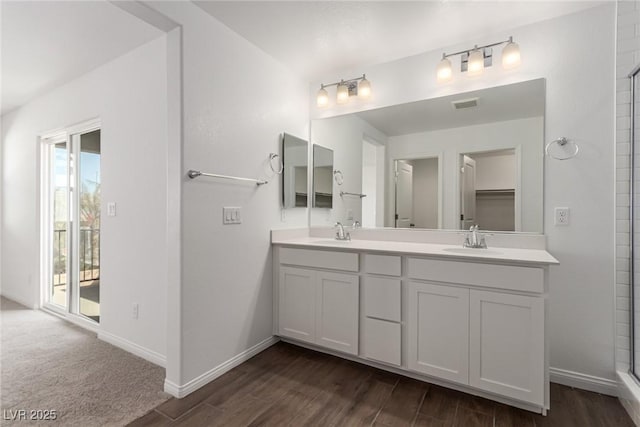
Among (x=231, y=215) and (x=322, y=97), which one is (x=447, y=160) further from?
(x=231, y=215)

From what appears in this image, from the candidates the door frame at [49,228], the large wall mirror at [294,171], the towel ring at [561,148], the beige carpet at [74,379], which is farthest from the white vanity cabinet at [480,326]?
the door frame at [49,228]

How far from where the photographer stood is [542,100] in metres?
2.04

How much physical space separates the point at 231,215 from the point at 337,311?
1026 millimetres

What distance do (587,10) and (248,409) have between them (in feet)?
10.3

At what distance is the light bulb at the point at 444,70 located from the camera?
7.44ft

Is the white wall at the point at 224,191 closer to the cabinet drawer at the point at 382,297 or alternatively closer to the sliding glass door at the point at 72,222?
the cabinet drawer at the point at 382,297

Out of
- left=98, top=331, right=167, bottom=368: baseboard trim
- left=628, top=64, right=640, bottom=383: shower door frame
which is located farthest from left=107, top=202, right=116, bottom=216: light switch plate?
left=628, top=64, right=640, bottom=383: shower door frame

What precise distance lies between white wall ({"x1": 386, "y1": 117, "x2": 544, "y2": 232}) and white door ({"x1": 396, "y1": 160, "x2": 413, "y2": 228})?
6cm

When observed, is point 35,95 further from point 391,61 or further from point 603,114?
point 603,114

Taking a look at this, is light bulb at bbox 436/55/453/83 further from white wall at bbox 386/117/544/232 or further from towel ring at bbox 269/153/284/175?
towel ring at bbox 269/153/284/175

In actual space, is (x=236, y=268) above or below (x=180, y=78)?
below

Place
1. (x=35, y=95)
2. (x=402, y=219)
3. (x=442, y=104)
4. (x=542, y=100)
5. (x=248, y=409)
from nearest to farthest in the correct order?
(x=248, y=409) → (x=542, y=100) → (x=442, y=104) → (x=402, y=219) → (x=35, y=95)

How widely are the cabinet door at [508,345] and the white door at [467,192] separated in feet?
2.25

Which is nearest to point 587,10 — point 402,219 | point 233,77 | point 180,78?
point 402,219
